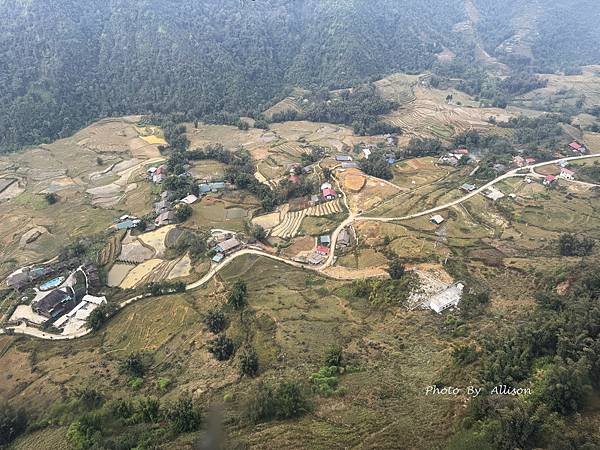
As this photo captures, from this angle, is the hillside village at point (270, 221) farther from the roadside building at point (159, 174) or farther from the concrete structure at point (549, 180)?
the roadside building at point (159, 174)

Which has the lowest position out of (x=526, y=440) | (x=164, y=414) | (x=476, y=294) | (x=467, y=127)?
(x=467, y=127)

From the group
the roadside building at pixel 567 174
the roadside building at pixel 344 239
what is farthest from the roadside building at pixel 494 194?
the roadside building at pixel 344 239

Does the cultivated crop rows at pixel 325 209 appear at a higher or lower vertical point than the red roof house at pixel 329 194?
lower

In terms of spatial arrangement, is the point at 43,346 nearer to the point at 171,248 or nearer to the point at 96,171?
the point at 171,248

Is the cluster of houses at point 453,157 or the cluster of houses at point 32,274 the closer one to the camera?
the cluster of houses at point 32,274

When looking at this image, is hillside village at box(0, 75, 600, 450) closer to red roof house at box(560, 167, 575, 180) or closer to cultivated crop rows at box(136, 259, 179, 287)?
cultivated crop rows at box(136, 259, 179, 287)

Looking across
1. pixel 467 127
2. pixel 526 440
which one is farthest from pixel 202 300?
pixel 467 127
